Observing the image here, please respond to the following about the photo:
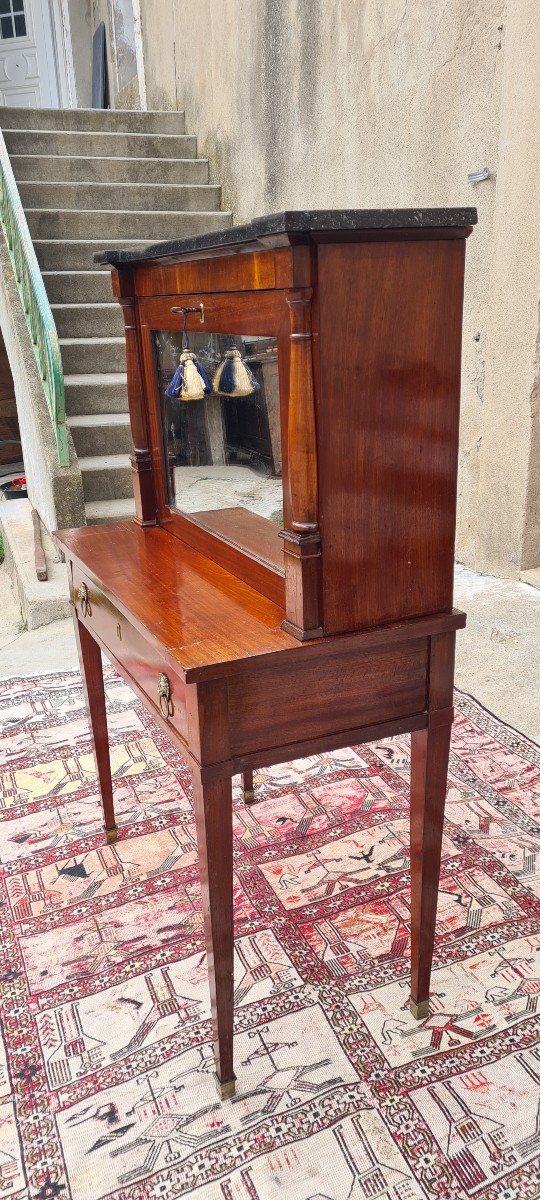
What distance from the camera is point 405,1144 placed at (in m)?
1.62

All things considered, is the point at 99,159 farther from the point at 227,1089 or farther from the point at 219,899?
the point at 227,1089

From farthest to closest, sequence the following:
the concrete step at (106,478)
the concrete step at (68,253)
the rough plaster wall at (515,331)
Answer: the concrete step at (68,253), the concrete step at (106,478), the rough plaster wall at (515,331)

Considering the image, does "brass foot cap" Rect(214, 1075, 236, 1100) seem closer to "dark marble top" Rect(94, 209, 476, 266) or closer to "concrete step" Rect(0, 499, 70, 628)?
"dark marble top" Rect(94, 209, 476, 266)

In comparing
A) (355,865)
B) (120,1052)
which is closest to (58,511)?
(355,865)

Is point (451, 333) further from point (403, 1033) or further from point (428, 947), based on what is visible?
point (403, 1033)

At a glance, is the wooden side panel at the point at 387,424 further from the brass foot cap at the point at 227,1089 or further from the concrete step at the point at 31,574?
the concrete step at the point at 31,574

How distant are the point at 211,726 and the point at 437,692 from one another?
48 centimetres

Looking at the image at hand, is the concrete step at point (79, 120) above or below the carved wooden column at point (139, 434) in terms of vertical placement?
above

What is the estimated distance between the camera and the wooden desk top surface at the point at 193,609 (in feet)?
5.03

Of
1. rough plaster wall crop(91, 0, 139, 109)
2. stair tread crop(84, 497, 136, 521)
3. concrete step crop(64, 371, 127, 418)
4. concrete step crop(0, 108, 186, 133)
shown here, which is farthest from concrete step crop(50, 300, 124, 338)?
rough plaster wall crop(91, 0, 139, 109)

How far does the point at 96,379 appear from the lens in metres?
5.61

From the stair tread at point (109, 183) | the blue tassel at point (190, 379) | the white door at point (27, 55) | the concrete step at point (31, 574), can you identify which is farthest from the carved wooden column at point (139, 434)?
the white door at point (27, 55)

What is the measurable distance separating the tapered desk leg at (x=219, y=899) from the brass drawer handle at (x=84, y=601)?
76cm

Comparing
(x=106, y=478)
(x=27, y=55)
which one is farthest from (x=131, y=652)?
(x=27, y=55)
